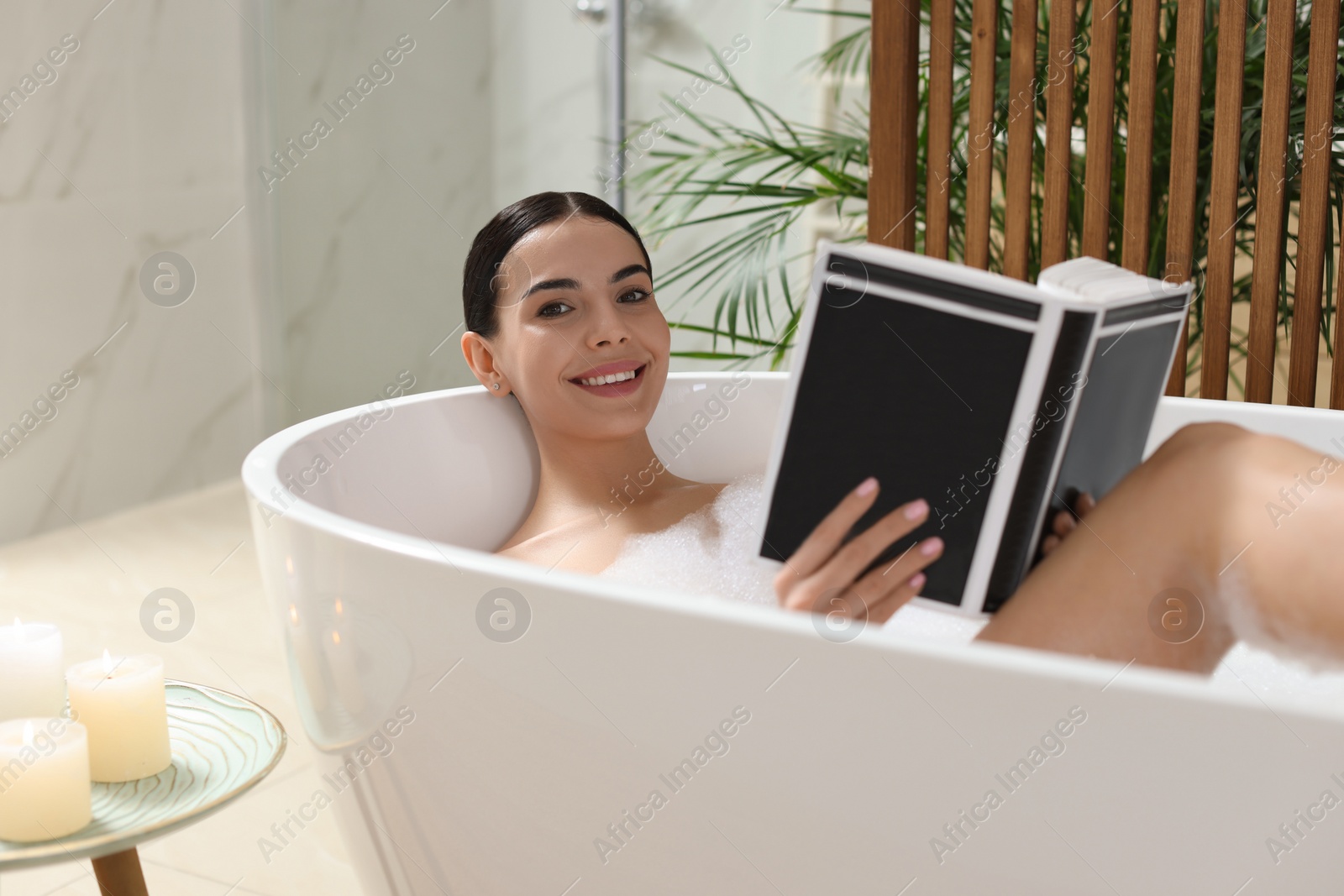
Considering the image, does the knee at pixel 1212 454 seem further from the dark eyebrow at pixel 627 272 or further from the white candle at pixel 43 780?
the white candle at pixel 43 780

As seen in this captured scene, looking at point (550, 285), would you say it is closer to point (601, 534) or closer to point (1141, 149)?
point (601, 534)

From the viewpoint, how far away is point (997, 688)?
733mm

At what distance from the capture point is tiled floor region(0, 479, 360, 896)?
4.58 feet

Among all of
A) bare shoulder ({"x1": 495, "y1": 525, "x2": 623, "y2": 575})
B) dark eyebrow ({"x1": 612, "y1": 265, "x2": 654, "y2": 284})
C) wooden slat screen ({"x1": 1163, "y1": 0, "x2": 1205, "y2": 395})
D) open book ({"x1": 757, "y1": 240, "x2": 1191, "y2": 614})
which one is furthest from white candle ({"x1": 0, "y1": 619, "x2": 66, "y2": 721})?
wooden slat screen ({"x1": 1163, "y1": 0, "x2": 1205, "y2": 395})

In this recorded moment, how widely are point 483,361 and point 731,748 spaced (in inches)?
32.2

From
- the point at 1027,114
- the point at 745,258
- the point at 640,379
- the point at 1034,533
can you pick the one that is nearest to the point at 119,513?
the point at 745,258

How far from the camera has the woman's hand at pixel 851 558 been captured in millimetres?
907

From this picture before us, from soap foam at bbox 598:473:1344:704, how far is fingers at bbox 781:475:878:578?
0.76ft

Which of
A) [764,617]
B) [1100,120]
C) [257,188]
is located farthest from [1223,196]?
[257,188]

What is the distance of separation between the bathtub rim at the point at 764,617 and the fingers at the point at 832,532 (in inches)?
1.8

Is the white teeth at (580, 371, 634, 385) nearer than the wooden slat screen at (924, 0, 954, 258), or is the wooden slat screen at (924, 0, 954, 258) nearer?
the white teeth at (580, 371, 634, 385)

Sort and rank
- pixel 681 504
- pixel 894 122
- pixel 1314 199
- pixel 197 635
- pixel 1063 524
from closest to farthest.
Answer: pixel 1063 524 < pixel 681 504 < pixel 1314 199 < pixel 894 122 < pixel 197 635

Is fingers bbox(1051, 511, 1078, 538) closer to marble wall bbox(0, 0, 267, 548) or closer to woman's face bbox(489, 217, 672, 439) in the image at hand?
woman's face bbox(489, 217, 672, 439)

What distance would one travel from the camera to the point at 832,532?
0.91 m
